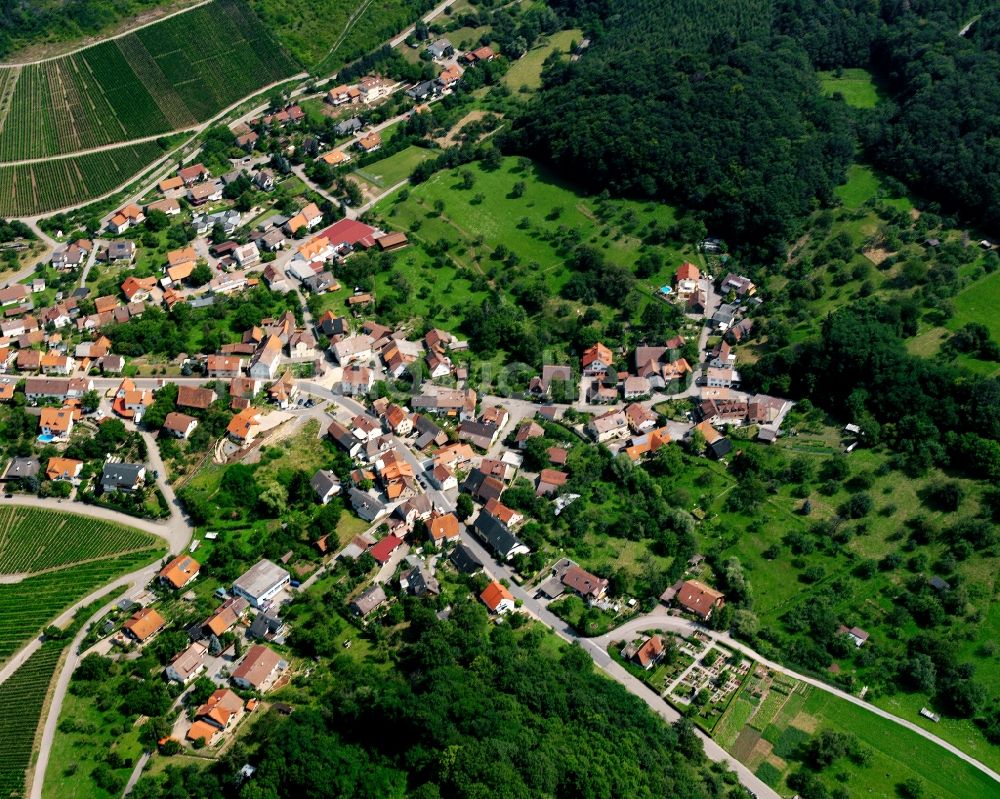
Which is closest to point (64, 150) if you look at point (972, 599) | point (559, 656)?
point (559, 656)

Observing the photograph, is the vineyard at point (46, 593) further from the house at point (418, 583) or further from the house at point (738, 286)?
the house at point (738, 286)

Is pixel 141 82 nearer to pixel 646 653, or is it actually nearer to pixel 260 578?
pixel 260 578

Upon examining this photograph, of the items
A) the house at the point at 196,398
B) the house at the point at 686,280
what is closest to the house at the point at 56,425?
the house at the point at 196,398

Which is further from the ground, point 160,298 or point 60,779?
point 160,298

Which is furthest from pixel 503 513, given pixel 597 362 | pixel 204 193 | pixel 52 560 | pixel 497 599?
pixel 204 193

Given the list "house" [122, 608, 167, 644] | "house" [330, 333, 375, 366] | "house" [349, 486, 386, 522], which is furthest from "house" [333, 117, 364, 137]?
"house" [122, 608, 167, 644]

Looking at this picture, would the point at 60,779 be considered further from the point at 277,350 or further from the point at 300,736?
the point at 277,350
